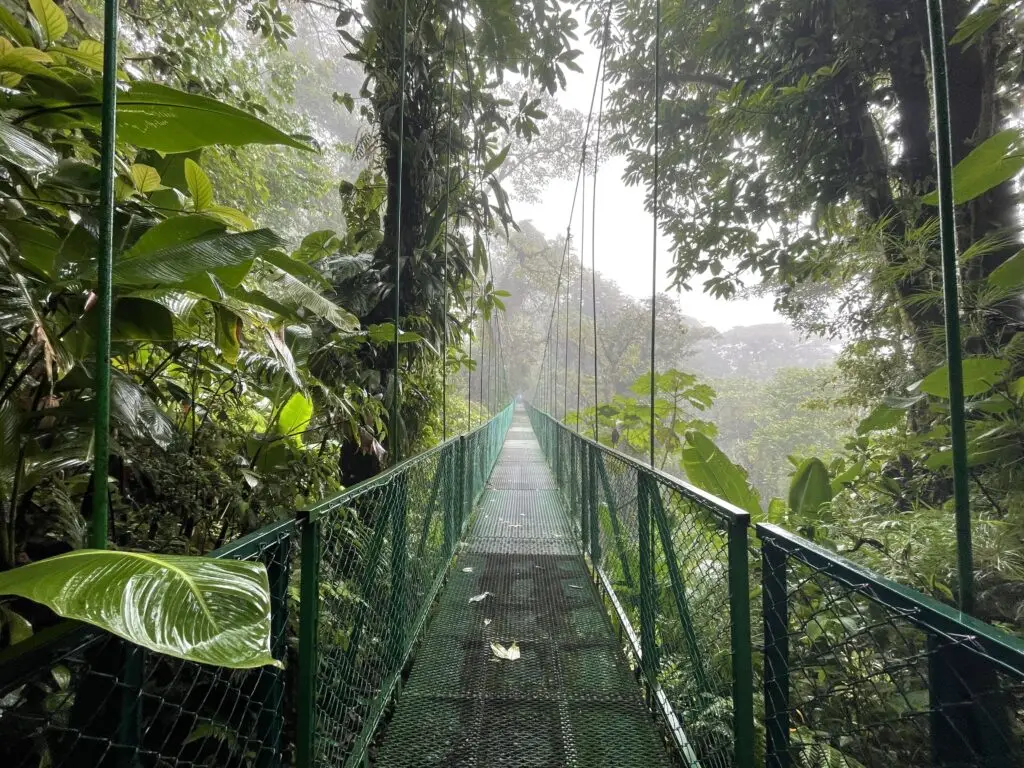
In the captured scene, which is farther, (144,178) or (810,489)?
(810,489)

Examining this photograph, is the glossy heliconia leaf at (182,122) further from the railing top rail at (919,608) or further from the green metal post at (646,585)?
the green metal post at (646,585)

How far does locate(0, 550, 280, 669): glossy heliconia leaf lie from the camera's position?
0.36 m

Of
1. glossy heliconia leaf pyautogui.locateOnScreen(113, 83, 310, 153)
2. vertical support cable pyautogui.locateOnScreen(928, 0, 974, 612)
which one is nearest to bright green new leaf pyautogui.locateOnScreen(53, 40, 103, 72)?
glossy heliconia leaf pyautogui.locateOnScreen(113, 83, 310, 153)

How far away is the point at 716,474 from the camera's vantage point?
98.7 inches

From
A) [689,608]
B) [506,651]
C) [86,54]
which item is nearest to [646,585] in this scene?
[689,608]

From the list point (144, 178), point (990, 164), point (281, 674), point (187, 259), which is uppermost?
point (990, 164)

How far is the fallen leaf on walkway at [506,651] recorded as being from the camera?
173 cm

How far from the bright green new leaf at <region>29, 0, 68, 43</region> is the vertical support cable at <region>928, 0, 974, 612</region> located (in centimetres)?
152

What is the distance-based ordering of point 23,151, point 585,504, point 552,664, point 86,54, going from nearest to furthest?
point 23,151 < point 86,54 < point 552,664 < point 585,504

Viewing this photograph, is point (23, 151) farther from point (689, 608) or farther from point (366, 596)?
point (689, 608)

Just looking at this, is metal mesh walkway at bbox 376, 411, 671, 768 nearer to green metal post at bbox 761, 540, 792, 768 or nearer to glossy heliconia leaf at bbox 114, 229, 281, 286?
green metal post at bbox 761, 540, 792, 768

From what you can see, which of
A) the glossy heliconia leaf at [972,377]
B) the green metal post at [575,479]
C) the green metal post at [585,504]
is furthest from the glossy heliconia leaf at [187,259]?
the green metal post at [575,479]

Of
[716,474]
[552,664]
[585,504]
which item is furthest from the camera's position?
[585,504]

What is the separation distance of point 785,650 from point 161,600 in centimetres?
95
